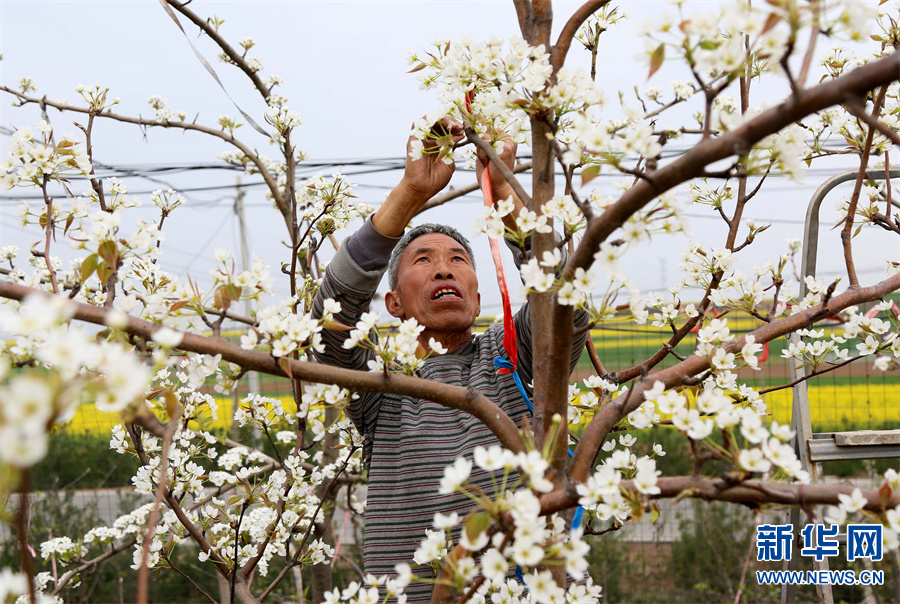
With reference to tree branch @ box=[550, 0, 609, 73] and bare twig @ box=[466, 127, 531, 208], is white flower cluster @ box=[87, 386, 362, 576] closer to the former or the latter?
bare twig @ box=[466, 127, 531, 208]

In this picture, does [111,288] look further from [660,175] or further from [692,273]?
[692,273]

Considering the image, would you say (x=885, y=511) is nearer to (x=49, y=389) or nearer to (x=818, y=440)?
(x=49, y=389)

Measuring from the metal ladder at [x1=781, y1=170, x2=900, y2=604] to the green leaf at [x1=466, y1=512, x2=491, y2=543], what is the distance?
1.22 meters

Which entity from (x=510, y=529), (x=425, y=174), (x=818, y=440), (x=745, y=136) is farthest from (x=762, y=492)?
(x=818, y=440)

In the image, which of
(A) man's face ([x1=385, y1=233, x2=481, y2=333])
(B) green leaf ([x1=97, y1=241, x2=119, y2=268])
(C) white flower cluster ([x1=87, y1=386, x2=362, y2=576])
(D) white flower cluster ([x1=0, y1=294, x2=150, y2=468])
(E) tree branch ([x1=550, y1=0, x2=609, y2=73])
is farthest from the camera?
(A) man's face ([x1=385, y1=233, x2=481, y2=333])

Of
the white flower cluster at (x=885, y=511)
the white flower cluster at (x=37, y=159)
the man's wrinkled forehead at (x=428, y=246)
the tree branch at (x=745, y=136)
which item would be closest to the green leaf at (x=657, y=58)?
the tree branch at (x=745, y=136)

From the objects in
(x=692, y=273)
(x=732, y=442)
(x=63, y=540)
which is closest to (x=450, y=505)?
(x=692, y=273)

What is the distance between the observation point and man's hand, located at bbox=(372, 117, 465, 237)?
135 centimetres

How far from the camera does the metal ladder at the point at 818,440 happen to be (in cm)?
172

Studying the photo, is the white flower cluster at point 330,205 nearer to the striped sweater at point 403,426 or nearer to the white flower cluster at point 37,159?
the striped sweater at point 403,426

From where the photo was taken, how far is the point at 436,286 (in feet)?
5.63

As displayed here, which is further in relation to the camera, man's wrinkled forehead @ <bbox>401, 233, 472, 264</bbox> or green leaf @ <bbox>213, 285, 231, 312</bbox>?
man's wrinkled forehead @ <bbox>401, 233, 472, 264</bbox>

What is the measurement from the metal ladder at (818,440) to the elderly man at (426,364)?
0.79m

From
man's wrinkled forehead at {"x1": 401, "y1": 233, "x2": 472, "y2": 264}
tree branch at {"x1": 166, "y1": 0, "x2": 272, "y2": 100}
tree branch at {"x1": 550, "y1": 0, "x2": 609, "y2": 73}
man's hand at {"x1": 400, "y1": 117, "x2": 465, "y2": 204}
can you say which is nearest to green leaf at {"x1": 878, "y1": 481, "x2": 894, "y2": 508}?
tree branch at {"x1": 550, "y1": 0, "x2": 609, "y2": 73}
